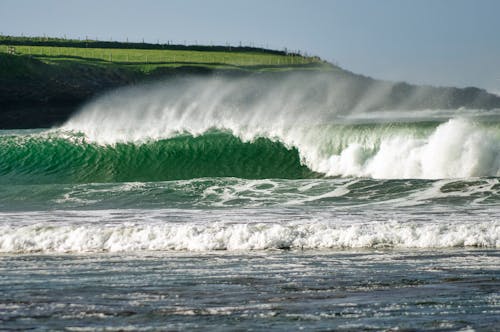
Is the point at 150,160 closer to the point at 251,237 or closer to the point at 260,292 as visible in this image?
the point at 251,237

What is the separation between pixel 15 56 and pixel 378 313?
8552 centimetres

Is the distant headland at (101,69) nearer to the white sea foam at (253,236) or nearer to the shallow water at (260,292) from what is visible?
the white sea foam at (253,236)

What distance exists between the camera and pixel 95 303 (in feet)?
31.0

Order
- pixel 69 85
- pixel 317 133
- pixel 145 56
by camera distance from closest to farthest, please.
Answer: pixel 317 133 < pixel 69 85 < pixel 145 56

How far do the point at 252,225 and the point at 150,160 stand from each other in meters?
15.0

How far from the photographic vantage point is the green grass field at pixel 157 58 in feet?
309

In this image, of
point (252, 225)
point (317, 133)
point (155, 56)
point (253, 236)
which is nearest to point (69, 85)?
point (155, 56)

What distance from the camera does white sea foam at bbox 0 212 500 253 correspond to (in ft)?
46.4

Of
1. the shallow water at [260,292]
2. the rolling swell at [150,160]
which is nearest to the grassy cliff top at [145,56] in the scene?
the rolling swell at [150,160]

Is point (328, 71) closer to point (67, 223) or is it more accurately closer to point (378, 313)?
point (67, 223)

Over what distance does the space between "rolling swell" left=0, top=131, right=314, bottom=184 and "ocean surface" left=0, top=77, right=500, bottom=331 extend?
0.22 feet

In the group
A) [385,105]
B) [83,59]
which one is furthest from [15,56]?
[385,105]

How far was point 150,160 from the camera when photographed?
29859mm

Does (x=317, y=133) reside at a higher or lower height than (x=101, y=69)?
lower
